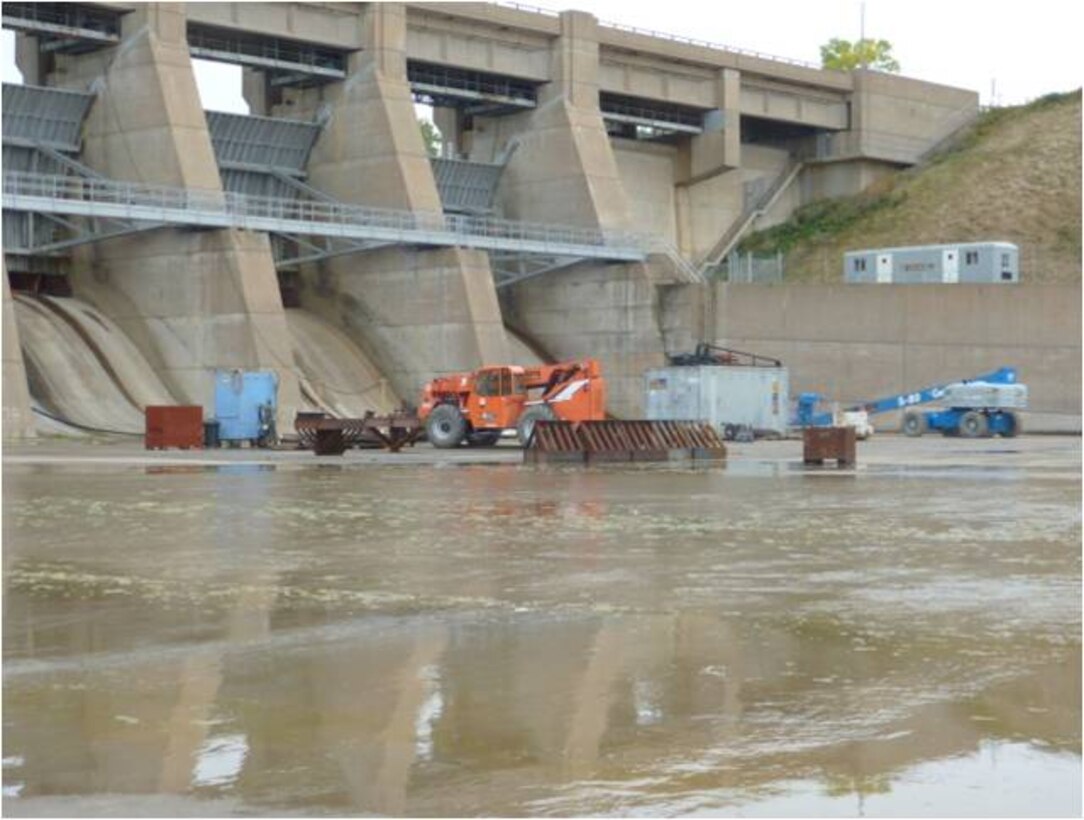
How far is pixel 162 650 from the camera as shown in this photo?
9648mm

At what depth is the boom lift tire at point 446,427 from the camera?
43844mm

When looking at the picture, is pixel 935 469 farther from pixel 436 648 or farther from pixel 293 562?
pixel 436 648

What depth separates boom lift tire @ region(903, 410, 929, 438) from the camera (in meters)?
56.3

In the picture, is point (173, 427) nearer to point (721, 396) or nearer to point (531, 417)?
point (531, 417)

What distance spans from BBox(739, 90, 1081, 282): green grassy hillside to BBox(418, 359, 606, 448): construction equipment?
3226 centimetres

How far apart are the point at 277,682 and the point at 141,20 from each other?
47.6 meters

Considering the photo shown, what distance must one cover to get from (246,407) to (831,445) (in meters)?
18.9

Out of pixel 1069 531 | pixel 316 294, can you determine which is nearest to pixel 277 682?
pixel 1069 531

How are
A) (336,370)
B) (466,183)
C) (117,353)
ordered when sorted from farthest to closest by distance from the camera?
(466,183)
(336,370)
(117,353)

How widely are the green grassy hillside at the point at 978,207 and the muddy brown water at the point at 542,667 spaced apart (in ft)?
186

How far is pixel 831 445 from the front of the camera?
33.8m

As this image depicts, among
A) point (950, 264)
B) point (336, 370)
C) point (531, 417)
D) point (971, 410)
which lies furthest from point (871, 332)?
point (531, 417)

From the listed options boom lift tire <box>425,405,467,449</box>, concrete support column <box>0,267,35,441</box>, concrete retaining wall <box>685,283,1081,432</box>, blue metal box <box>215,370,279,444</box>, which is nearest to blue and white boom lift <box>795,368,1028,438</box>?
concrete retaining wall <box>685,283,1081,432</box>

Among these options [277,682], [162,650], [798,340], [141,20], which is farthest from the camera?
[798,340]
